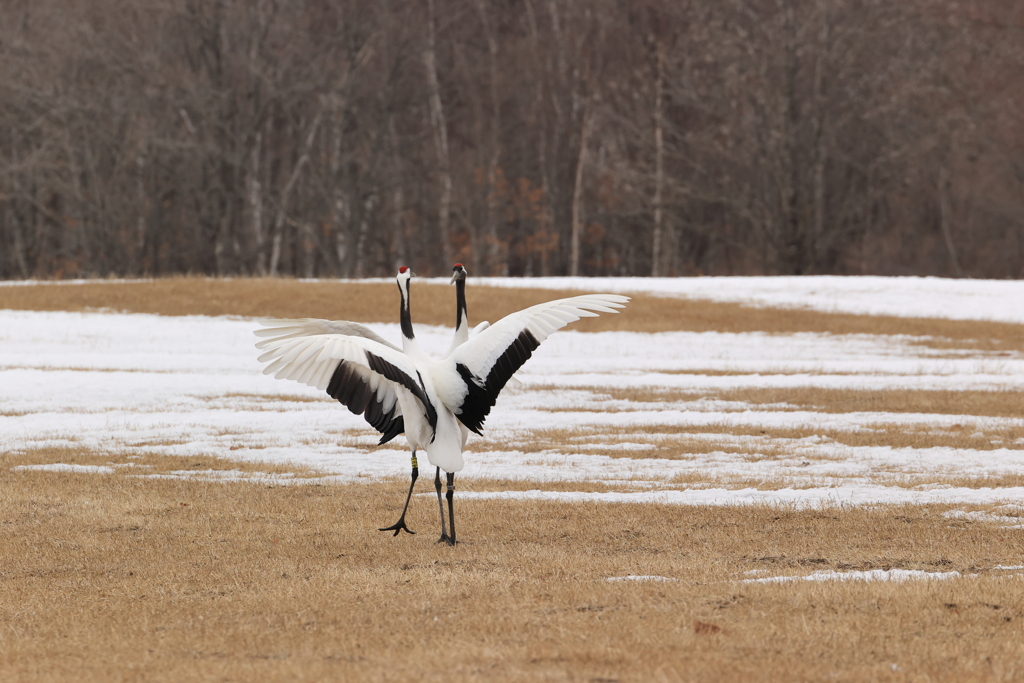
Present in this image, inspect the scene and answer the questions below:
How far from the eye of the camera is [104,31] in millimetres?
47438

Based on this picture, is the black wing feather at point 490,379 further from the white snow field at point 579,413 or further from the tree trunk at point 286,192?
the tree trunk at point 286,192

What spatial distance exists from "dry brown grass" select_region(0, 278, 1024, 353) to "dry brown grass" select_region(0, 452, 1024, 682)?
67.8ft

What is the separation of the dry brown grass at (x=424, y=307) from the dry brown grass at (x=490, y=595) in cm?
2066

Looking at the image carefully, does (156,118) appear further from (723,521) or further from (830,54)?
(723,521)

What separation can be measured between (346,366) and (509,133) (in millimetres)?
46911

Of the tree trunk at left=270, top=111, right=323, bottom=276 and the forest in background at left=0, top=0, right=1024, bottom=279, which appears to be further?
the tree trunk at left=270, top=111, right=323, bottom=276

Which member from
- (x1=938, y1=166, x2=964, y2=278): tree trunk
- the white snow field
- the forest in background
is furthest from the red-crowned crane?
(x1=938, y1=166, x2=964, y2=278): tree trunk

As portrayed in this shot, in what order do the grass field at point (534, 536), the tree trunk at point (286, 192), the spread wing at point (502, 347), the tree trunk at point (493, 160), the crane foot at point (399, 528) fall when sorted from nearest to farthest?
the grass field at point (534, 536)
the spread wing at point (502, 347)
the crane foot at point (399, 528)
the tree trunk at point (286, 192)
the tree trunk at point (493, 160)

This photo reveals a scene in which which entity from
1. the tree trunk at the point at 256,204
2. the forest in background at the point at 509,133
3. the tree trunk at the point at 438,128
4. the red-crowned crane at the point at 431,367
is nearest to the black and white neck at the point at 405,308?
the red-crowned crane at the point at 431,367

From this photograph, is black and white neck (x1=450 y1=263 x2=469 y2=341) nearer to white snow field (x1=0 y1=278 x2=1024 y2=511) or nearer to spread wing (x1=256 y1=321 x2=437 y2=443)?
spread wing (x1=256 y1=321 x2=437 y2=443)

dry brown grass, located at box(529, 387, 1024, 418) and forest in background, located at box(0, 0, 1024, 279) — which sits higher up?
forest in background, located at box(0, 0, 1024, 279)

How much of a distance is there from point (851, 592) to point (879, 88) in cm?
4322

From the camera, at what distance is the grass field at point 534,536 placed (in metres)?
5.16

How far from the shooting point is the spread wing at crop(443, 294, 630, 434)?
7.32 meters
